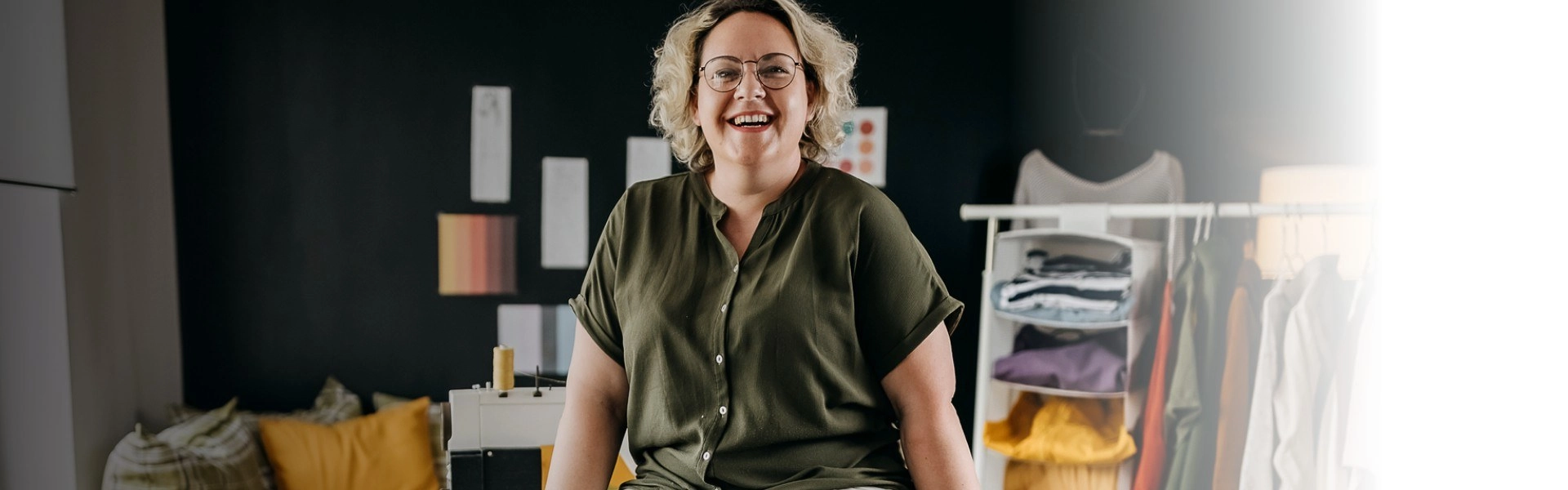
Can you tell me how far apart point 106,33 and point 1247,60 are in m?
2.17

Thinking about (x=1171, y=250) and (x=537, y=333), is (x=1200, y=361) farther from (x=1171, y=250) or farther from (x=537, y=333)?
(x=537, y=333)

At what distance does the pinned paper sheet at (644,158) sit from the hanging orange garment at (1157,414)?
3.66ft

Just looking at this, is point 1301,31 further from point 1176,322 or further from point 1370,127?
point 1176,322

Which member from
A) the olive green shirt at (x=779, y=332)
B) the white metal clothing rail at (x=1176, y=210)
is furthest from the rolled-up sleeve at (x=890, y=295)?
the white metal clothing rail at (x=1176, y=210)

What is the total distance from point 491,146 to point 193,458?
34.8 inches

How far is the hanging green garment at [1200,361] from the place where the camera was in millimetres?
1787

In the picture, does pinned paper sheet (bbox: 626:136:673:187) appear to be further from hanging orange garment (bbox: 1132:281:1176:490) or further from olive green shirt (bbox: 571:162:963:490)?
hanging orange garment (bbox: 1132:281:1176:490)

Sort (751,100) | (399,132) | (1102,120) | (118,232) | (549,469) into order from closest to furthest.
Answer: (751,100) → (549,469) → (118,232) → (399,132) → (1102,120)

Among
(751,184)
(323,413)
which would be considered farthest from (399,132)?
(751,184)

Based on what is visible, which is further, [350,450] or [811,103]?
[350,450]

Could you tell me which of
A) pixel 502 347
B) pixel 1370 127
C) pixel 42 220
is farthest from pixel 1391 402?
pixel 42 220

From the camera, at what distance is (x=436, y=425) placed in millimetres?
1977

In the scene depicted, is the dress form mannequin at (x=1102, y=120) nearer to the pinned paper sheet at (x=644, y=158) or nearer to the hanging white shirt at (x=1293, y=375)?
the hanging white shirt at (x=1293, y=375)

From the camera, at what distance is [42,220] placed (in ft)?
4.98
